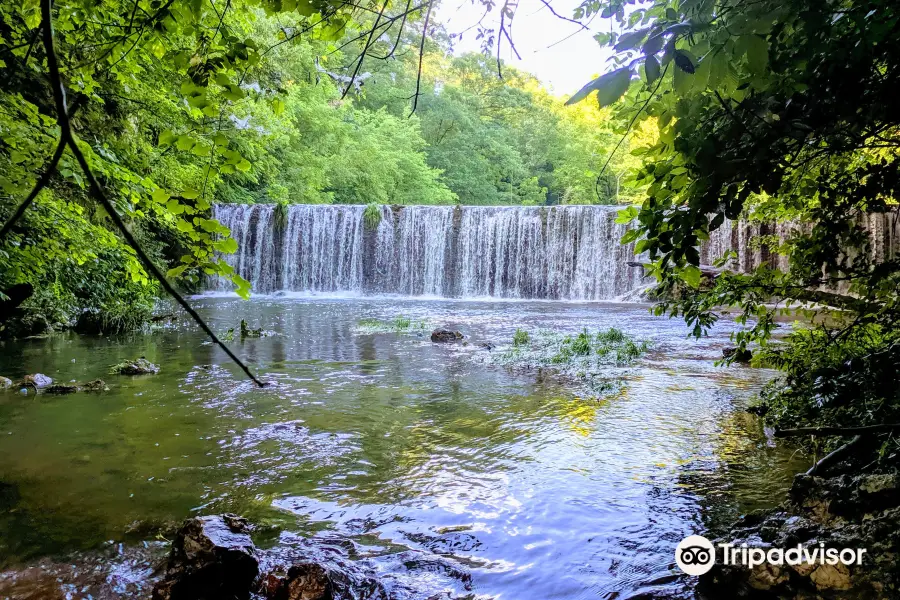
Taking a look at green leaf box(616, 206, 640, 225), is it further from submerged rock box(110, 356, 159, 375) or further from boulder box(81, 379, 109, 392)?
submerged rock box(110, 356, 159, 375)

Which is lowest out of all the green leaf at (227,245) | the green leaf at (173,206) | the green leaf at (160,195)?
the green leaf at (227,245)

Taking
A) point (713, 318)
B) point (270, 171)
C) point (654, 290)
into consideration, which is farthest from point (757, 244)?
point (270, 171)

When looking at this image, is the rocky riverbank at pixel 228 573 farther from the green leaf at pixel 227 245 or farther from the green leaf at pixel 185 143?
the green leaf at pixel 185 143

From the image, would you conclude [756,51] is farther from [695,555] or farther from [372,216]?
[372,216]

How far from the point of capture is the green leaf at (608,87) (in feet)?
3.88

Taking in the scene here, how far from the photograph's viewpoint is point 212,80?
1.77m

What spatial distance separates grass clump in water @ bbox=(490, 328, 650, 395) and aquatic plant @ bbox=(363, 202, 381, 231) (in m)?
12.0

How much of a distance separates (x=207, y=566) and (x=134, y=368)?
216 inches

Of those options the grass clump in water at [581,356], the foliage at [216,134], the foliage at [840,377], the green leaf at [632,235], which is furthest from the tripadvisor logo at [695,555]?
the grass clump in water at [581,356]

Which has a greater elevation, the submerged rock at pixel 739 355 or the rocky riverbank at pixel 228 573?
the submerged rock at pixel 739 355

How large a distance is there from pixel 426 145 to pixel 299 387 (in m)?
27.9

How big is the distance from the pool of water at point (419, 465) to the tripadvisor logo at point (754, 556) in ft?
0.31

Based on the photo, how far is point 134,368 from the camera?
23.1 ft

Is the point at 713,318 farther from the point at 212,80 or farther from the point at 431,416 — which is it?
the point at 431,416
